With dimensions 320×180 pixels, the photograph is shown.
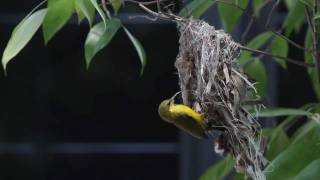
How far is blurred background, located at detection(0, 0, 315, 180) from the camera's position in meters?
3.24

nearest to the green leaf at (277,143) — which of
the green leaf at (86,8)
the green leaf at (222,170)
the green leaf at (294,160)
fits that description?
the green leaf at (222,170)

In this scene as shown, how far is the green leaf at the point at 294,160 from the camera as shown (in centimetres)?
138

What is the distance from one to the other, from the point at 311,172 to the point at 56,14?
1.49 ft

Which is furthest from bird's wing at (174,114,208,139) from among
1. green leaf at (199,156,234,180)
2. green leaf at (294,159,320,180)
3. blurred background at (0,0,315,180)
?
blurred background at (0,0,315,180)

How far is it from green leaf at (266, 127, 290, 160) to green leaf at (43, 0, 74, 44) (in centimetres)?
51

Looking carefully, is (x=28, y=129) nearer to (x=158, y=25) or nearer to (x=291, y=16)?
(x=158, y=25)

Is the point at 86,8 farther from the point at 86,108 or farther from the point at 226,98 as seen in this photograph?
the point at 86,108

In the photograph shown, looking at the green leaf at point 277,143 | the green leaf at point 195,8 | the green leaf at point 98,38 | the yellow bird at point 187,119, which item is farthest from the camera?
the green leaf at point 277,143

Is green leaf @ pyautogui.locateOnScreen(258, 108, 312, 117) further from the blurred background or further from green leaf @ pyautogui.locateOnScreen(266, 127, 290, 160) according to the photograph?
the blurred background

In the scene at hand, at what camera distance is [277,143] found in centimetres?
164

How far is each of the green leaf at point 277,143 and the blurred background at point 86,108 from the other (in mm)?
1528

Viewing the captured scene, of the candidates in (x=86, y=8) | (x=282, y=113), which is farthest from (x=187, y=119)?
(x=282, y=113)

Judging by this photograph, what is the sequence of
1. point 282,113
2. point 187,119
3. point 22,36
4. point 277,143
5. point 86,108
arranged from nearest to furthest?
point 187,119 < point 22,36 < point 282,113 < point 277,143 < point 86,108

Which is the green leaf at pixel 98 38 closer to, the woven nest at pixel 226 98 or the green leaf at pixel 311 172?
the woven nest at pixel 226 98
